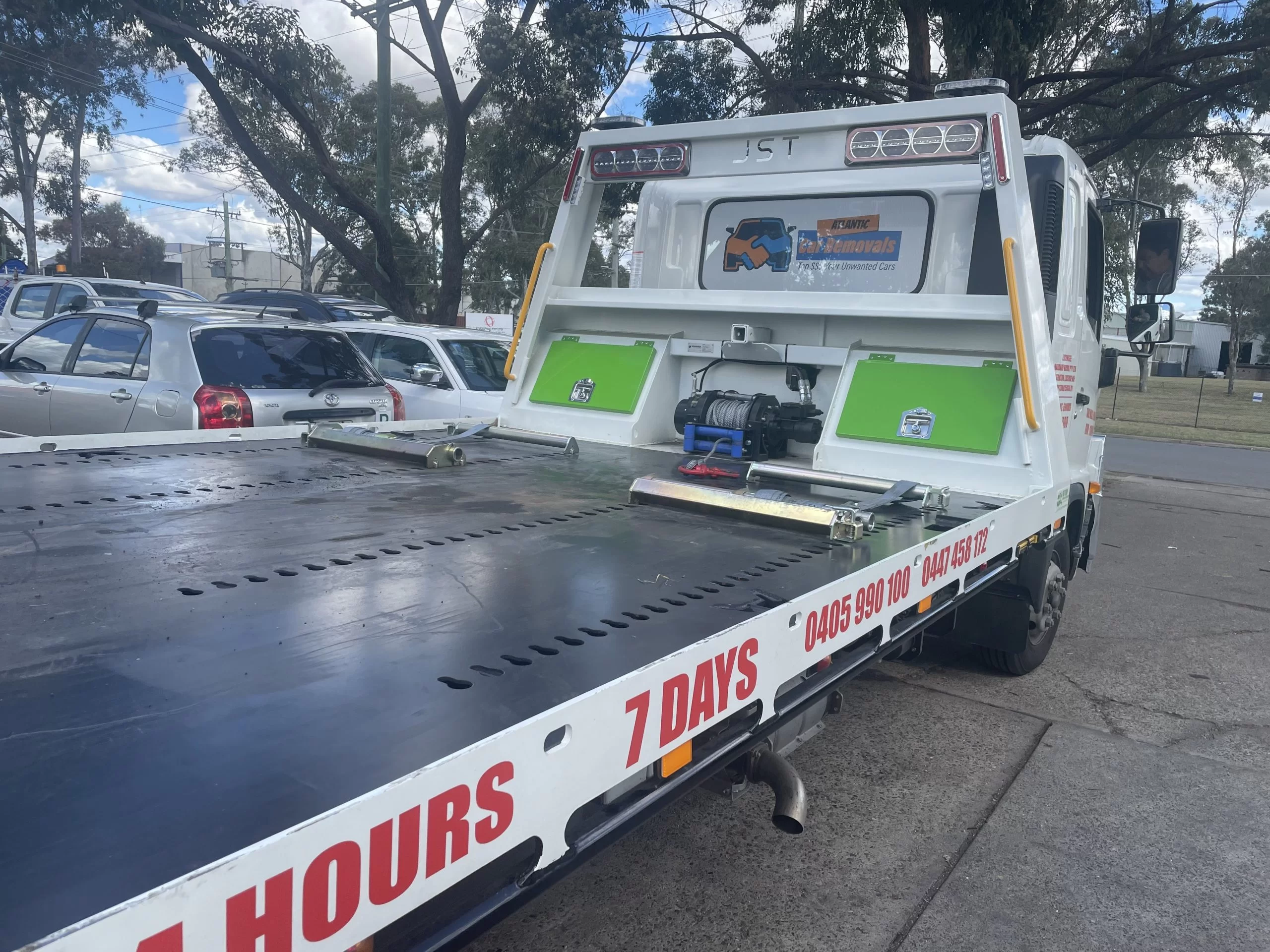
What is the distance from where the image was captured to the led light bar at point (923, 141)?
4.33 meters

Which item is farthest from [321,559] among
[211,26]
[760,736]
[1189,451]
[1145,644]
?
[1189,451]

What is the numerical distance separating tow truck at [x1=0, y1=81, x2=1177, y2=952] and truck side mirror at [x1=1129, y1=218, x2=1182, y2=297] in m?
0.03

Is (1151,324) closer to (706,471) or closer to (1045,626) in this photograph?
(1045,626)

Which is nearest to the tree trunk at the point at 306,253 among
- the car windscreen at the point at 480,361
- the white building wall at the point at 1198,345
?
the car windscreen at the point at 480,361

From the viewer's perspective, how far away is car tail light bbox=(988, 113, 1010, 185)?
14.1 ft

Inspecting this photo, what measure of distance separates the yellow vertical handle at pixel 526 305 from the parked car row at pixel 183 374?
1.66m

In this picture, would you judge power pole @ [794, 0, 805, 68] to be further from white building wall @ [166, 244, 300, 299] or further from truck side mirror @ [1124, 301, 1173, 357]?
white building wall @ [166, 244, 300, 299]

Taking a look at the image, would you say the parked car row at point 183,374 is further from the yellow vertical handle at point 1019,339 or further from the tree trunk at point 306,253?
the tree trunk at point 306,253

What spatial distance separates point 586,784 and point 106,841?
0.72m

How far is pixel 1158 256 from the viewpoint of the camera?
5617 millimetres

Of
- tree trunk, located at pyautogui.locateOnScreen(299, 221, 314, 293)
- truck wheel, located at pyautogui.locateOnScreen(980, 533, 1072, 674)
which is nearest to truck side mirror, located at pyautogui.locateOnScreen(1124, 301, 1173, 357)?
truck wheel, located at pyautogui.locateOnScreen(980, 533, 1072, 674)

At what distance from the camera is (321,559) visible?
8.72 ft

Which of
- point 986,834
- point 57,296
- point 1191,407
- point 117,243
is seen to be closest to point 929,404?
point 986,834

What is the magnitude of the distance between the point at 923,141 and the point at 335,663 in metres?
3.62
